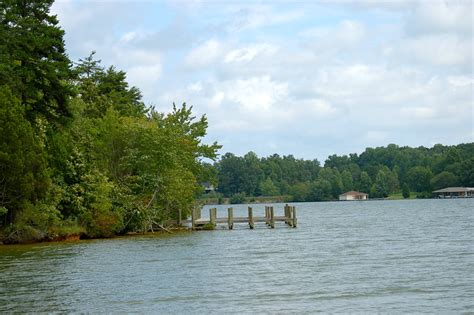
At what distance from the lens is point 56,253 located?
40.9m

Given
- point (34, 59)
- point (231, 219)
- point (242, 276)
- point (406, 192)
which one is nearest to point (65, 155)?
A: point (34, 59)

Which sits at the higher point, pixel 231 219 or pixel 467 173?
pixel 467 173

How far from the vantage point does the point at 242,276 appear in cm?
2988

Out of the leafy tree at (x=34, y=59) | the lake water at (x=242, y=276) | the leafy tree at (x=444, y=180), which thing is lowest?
the lake water at (x=242, y=276)

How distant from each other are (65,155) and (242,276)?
2525 centimetres

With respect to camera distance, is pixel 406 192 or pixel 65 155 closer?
pixel 65 155

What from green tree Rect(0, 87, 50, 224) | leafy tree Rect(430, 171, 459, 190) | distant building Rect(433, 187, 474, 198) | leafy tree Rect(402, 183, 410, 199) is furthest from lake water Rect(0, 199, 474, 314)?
leafy tree Rect(402, 183, 410, 199)

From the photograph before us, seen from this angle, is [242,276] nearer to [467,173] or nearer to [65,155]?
[65,155]

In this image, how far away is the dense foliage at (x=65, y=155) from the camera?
44062mm

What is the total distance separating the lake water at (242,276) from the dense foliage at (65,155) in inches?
136

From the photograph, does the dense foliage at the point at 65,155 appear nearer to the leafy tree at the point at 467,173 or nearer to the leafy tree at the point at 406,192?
the leafy tree at the point at 467,173

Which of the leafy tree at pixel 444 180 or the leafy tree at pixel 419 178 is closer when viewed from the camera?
the leafy tree at pixel 444 180

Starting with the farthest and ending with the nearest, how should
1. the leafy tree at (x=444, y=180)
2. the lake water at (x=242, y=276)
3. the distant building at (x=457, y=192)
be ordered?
the leafy tree at (x=444, y=180)
the distant building at (x=457, y=192)
the lake water at (x=242, y=276)

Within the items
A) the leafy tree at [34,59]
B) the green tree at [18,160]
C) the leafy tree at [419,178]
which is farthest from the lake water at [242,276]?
the leafy tree at [419,178]
